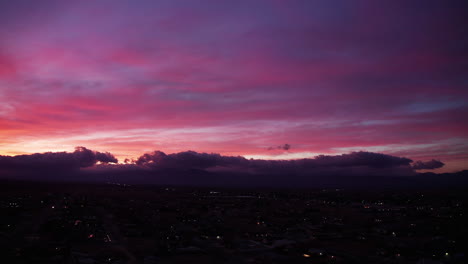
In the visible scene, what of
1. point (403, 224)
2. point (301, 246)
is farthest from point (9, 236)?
point (403, 224)

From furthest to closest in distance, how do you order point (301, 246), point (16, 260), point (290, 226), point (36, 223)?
point (290, 226), point (36, 223), point (301, 246), point (16, 260)

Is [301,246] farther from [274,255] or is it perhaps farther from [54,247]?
[54,247]

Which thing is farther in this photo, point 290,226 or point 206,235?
point 290,226

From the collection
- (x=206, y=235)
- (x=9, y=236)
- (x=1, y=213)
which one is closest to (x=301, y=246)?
(x=206, y=235)

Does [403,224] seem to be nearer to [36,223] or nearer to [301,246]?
[301,246]

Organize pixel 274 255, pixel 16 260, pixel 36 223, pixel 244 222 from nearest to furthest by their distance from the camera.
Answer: pixel 16 260
pixel 274 255
pixel 36 223
pixel 244 222

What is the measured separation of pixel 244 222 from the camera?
322 ft

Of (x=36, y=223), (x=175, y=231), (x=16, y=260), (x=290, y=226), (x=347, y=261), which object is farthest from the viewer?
(x=290, y=226)

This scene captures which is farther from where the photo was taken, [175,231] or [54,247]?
[175,231]

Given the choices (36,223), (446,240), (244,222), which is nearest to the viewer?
(446,240)

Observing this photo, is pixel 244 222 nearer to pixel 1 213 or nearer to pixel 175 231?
pixel 175 231

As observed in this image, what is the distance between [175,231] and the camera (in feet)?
260

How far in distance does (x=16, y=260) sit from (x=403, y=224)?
93.8m

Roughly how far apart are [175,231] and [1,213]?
60.7m
